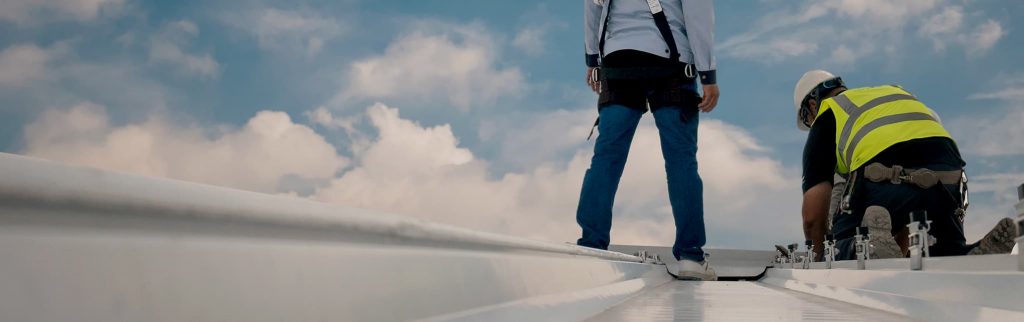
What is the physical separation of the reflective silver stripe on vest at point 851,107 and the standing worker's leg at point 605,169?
85 centimetres

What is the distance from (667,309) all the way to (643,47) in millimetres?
1430

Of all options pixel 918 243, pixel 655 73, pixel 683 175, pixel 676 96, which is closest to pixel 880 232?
pixel 683 175

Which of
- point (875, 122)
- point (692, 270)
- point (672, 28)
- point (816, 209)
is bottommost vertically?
point (692, 270)

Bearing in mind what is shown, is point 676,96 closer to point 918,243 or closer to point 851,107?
point 851,107

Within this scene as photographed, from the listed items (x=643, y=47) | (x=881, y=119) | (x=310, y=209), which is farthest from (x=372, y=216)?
(x=881, y=119)

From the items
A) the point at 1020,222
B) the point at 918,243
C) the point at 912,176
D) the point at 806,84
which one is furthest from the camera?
the point at 806,84

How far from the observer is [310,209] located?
1.78 feet

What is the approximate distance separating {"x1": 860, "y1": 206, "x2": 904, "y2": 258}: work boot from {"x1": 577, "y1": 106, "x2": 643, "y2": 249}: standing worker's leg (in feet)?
2.83

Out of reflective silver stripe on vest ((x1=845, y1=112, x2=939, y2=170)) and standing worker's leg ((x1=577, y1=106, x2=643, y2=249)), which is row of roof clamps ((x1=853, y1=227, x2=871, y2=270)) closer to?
reflective silver stripe on vest ((x1=845, y1=112, x2=939, y2=170))

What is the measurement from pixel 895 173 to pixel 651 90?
0.87 meters

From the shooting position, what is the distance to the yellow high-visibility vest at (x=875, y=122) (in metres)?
2.84

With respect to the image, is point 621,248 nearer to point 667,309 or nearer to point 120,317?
point 667,309

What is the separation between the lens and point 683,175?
116 inches

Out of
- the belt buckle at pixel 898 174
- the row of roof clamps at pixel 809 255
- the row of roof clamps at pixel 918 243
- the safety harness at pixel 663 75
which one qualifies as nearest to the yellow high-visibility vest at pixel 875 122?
the belt buckle at pixel 898 174
